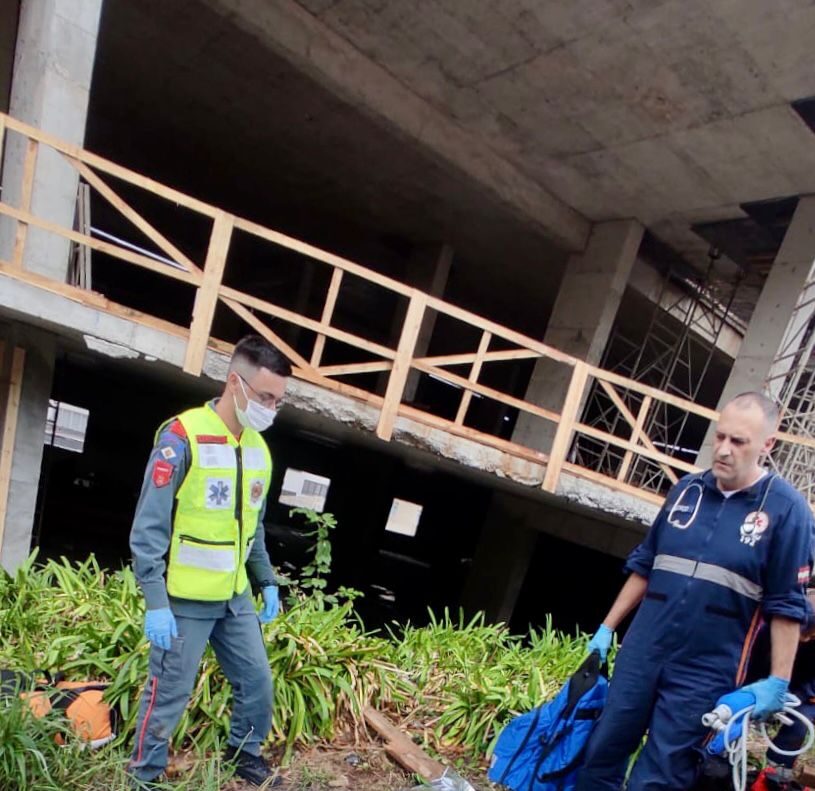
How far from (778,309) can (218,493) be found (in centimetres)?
814

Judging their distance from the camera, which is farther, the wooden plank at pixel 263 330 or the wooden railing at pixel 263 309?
the wooden plank at pixel 263 330

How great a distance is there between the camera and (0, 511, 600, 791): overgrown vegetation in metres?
2.81

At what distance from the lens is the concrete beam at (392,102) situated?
6621 millimetres

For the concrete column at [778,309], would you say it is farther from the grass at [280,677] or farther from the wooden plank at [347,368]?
the grass at [280,677]

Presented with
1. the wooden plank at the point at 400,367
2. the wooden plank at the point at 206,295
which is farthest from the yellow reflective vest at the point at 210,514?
the wooden plank at the point at 400,367

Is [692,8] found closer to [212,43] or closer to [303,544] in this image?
[212,43]

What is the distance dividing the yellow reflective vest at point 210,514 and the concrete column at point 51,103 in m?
3.45

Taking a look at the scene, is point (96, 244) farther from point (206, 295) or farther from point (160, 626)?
point (160, 626)

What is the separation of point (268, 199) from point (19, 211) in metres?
7.60

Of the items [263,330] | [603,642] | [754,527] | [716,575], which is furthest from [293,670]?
[263,330]

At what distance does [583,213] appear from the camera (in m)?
9.69

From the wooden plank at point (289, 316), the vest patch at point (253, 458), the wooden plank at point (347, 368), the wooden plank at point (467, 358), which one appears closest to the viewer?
the vest patch at point (253, 458)

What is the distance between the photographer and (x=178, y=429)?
7.66 feet

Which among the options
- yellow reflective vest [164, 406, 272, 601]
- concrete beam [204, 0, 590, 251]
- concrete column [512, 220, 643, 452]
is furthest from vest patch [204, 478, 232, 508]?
concrete column [512, 220, 643, 452]
